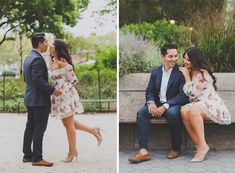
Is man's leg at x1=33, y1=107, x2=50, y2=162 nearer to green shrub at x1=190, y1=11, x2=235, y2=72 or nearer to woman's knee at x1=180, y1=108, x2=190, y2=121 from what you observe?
woman's knee at x1=180, y1=108, x2=190, y2=121

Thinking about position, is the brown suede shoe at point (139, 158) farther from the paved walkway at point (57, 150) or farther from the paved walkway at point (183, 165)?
the paved walkway at point (57, 150)

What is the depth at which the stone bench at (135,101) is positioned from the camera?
16.9 ft

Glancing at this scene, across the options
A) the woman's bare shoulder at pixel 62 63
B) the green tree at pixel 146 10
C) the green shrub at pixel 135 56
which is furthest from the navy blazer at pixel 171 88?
the green tree at pixel 146 10

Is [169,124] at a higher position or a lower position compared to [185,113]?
lower

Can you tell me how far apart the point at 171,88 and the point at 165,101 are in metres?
0.14

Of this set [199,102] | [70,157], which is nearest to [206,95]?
[199,102]

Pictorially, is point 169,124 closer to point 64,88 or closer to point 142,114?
point 142,114

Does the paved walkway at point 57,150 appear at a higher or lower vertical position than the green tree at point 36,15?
lower

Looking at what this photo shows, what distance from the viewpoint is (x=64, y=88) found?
187 inches

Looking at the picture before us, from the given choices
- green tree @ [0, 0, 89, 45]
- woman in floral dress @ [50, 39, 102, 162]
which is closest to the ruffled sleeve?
woman in floral dress @ [50, 39, 102, 162]

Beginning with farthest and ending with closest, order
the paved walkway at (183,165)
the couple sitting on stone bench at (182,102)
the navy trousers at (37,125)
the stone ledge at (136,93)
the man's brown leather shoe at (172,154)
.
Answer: the stone ledge at (136,93) < the man's brown leather shoe at (172,154) < the couple sitting on stone bench at (182,102) < the navy trousers at (37,125) < the paved walkway at (183,165)

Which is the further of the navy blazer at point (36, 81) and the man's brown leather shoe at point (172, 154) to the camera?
the man's brown leather shoe at point (172, 154)

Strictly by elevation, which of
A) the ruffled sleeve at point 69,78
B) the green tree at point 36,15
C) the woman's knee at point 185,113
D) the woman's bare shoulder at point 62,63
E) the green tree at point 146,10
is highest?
the green tree at point 146,10

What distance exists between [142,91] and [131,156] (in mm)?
678
